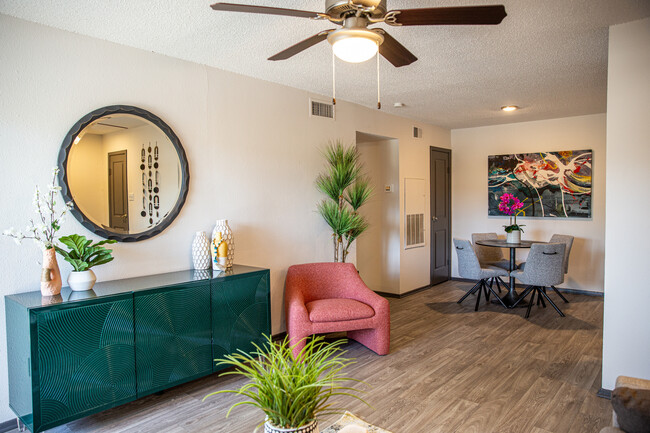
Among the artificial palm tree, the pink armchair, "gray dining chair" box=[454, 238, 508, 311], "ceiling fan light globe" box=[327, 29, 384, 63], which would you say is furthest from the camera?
"gray dining chair" box=[454, 238, 508, 311]

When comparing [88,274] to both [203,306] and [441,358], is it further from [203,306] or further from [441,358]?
[441,358]

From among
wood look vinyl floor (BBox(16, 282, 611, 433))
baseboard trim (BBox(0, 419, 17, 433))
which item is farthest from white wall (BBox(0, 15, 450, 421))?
wood look vinyl floor (BBox(16, 282, 611, 433))

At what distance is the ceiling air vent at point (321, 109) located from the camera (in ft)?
15.2

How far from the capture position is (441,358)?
382 cm

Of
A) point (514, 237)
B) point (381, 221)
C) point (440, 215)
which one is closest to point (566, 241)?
point (514, 237)

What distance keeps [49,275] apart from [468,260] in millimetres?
4495

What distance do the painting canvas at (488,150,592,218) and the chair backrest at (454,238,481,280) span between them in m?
1.89

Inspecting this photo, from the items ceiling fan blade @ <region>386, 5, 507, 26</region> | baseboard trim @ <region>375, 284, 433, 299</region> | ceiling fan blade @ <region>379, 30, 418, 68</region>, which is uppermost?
ceiling fan blade @ <region>386, 5, 507, 26</region>

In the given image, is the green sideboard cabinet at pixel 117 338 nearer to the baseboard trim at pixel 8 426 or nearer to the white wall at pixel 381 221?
the baseboard trim at pixel 8 426

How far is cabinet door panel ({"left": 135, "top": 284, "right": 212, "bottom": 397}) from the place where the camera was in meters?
2.77

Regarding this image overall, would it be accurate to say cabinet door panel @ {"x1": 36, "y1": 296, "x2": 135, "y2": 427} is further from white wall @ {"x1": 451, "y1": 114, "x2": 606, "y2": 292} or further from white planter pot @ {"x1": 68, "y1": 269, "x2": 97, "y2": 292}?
white wall @ {"x1": 451, "y1": 114, "x2": 606, "y2": 292}

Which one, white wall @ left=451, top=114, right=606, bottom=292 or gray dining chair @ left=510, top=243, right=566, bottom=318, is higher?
white wall @ left=451, top=114, right=606, bottom=292

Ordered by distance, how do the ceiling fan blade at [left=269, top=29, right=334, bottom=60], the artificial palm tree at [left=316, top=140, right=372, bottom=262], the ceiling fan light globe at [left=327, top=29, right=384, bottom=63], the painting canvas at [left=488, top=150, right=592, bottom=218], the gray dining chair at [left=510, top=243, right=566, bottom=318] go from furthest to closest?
the painting canvas at [left=488, top=150, right=592, bottom=218] → the gray dining chair at [left=510, top=243, right=566, bottom=318] → the artificial palm tree at [left=316, top=140, right=372, bottom=262] → the ceiling fan blade at [left=269, top=29, right=334, bottom=60] → the ceiling fan light globe at [left=327, top=29, right=384, bottom=63]

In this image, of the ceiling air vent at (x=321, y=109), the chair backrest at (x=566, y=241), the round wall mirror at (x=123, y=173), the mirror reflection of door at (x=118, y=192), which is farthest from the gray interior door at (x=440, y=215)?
the mirror reflection of door at (x=118, y=192)
